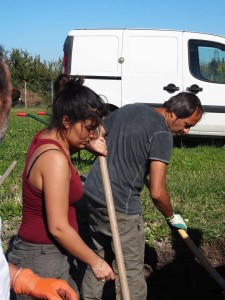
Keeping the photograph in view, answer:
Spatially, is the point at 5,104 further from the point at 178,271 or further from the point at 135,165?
the point at 178,271

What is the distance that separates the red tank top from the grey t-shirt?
806 millimetres

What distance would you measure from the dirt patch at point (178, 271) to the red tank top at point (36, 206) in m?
2.19

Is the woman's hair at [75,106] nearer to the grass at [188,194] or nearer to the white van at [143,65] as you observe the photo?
the grass at [188,194]

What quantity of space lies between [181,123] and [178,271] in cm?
178

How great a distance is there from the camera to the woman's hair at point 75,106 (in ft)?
7.55

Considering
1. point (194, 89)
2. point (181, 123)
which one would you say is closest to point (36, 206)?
point (181, 123)

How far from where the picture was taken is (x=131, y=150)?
3172 millimetres

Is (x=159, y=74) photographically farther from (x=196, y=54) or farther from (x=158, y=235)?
(x=158, y=235)

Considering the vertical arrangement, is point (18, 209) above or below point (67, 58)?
below

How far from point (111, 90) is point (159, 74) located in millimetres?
846

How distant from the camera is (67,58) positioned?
8609 millimetres

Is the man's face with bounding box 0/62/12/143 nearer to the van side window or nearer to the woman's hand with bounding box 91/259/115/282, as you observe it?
the woman's hand with bounding box 91/259/115/282

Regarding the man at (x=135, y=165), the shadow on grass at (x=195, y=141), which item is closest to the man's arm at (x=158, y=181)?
the man at (x=135, y=165)

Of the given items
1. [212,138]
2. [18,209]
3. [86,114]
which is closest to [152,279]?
[18,209]
